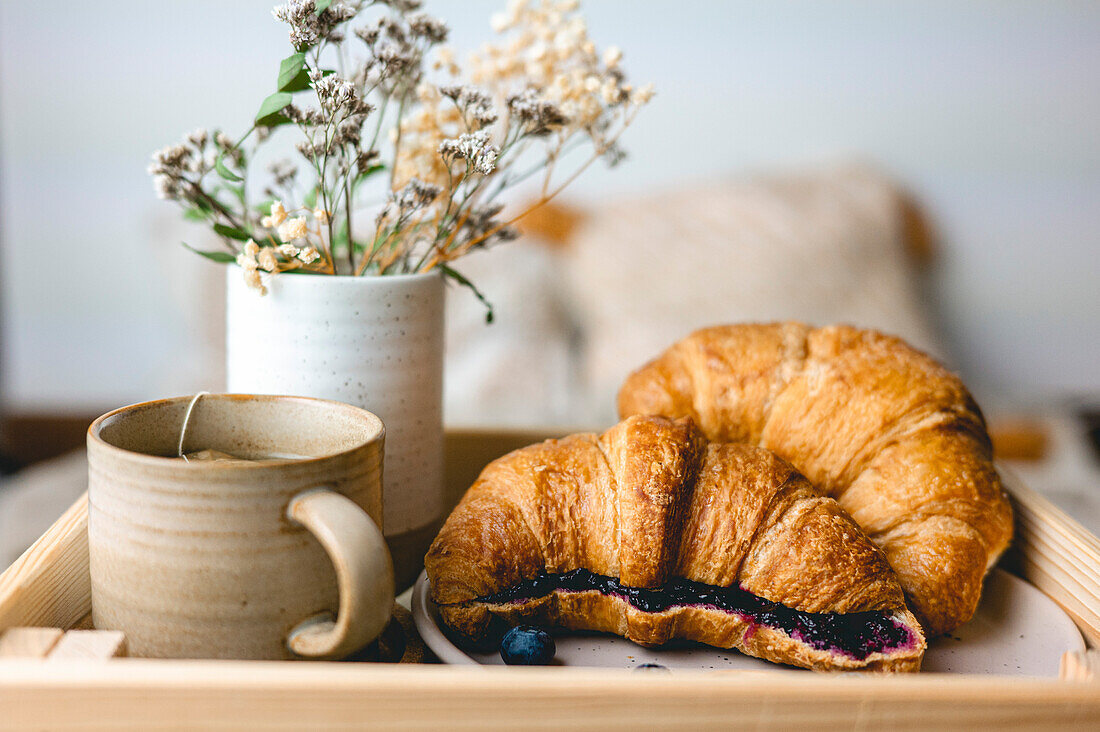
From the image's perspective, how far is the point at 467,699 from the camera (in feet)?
1.57

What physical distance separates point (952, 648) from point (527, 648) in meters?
0.35

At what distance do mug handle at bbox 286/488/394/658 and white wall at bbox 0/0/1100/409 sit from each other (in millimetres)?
2190

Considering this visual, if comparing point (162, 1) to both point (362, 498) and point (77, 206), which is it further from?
point (362, 498)

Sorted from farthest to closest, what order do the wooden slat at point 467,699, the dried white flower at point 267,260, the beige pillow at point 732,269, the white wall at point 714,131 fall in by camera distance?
the white wall at point 714,131, the beige pillow at point 732,269, the dried white flower at point 267,260, the wooden slat at point 467,699

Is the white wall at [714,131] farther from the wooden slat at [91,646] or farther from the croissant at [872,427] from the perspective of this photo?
the wooden slat at [91,646]

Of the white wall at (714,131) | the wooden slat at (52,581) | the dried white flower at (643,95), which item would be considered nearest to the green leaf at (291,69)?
the dried white flower at (643,95)

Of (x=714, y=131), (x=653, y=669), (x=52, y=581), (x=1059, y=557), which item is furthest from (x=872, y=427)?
(x=714, y=131)

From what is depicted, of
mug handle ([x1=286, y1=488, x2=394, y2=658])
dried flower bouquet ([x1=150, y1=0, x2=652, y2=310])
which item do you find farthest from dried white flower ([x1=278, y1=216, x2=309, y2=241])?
mug handle ([x1=286, y1=488, x2=394, y2=658])

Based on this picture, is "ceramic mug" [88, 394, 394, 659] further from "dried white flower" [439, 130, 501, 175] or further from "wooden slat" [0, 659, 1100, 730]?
"dried white flower" [439, 130, 501, 175]

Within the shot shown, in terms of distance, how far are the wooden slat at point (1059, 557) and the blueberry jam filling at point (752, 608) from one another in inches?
7.6

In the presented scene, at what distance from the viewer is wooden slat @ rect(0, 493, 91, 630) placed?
59cm

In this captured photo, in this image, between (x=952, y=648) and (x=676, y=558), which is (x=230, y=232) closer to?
(x=676, y=558)

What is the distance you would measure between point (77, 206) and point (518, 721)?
103 inches

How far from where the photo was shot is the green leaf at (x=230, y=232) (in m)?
0.73
